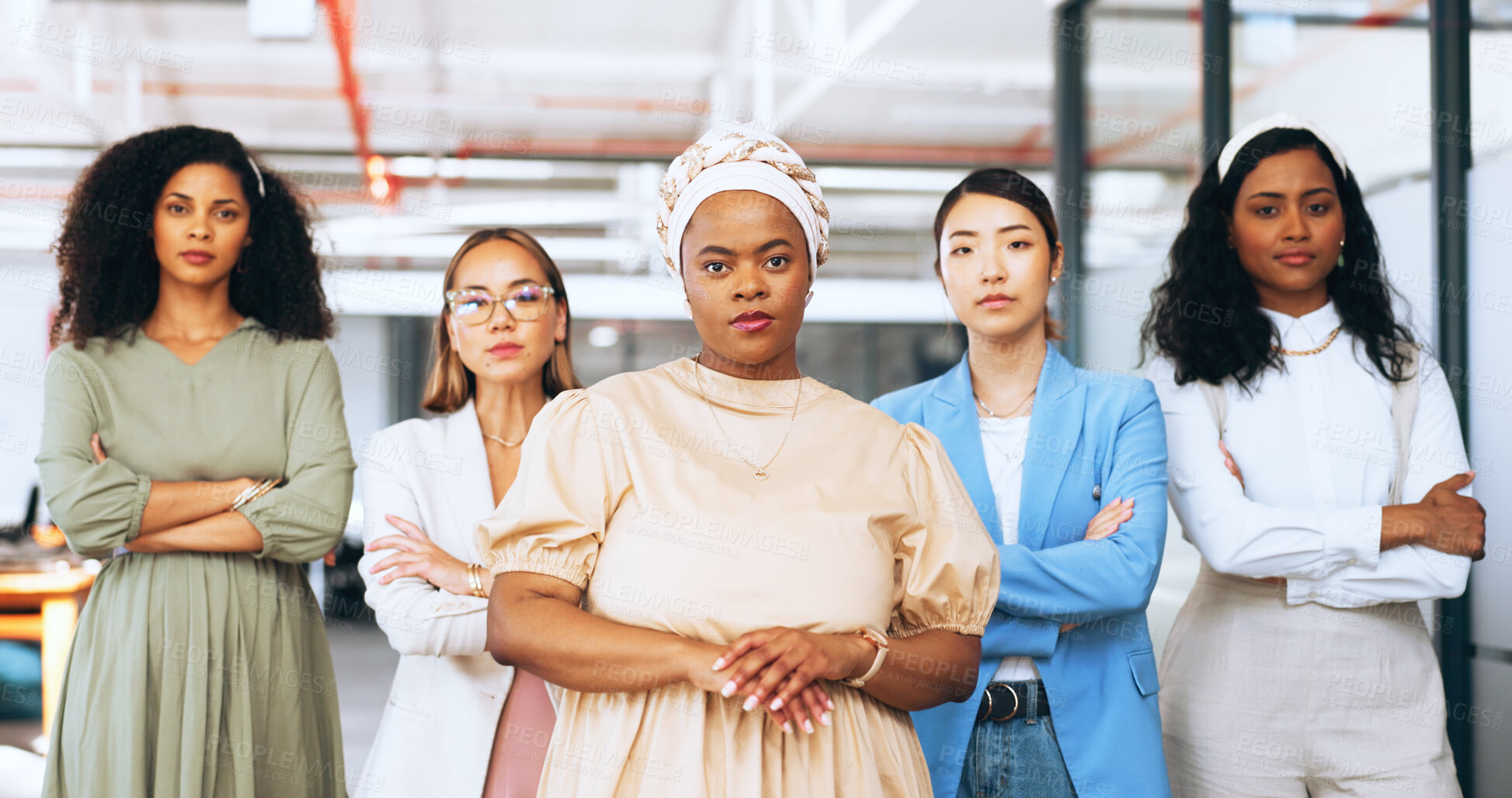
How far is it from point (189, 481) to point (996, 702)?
1.56 metres

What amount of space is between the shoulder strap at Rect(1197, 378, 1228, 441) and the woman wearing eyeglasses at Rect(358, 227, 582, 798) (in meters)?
1.25

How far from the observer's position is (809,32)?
21.8 feet

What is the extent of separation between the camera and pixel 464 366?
2318mm

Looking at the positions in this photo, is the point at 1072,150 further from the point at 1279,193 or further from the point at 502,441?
the point at 502,441

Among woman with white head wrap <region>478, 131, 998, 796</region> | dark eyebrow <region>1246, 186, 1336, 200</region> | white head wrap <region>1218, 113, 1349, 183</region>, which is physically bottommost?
woman with white head wrap <region>478, 131, 998, 796</region>

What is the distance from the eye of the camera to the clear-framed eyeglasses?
2215 mm

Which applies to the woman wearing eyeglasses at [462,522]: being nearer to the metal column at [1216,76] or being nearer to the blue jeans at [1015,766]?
the blue jeans at [1015,766]

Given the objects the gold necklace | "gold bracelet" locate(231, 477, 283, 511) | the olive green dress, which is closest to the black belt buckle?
the gold necklace

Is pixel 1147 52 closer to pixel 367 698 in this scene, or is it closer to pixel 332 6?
pixel 332 6

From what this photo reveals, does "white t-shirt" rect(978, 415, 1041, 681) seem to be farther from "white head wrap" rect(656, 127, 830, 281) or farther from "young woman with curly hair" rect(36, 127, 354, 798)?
"young woman with curly hair" rect(36, 127, 354, 798)

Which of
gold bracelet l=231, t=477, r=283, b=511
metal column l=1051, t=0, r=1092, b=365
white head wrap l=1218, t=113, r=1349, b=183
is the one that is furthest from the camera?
metal column l=1051, t=0, r=1092, b=365

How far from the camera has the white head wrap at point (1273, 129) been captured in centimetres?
228

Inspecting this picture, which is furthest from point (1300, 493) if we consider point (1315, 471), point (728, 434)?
point (728, 434)

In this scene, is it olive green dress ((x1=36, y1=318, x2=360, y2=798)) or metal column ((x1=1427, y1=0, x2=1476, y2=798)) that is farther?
metal column ((x1=1427, y1=0, x2=1476, y2=798))
